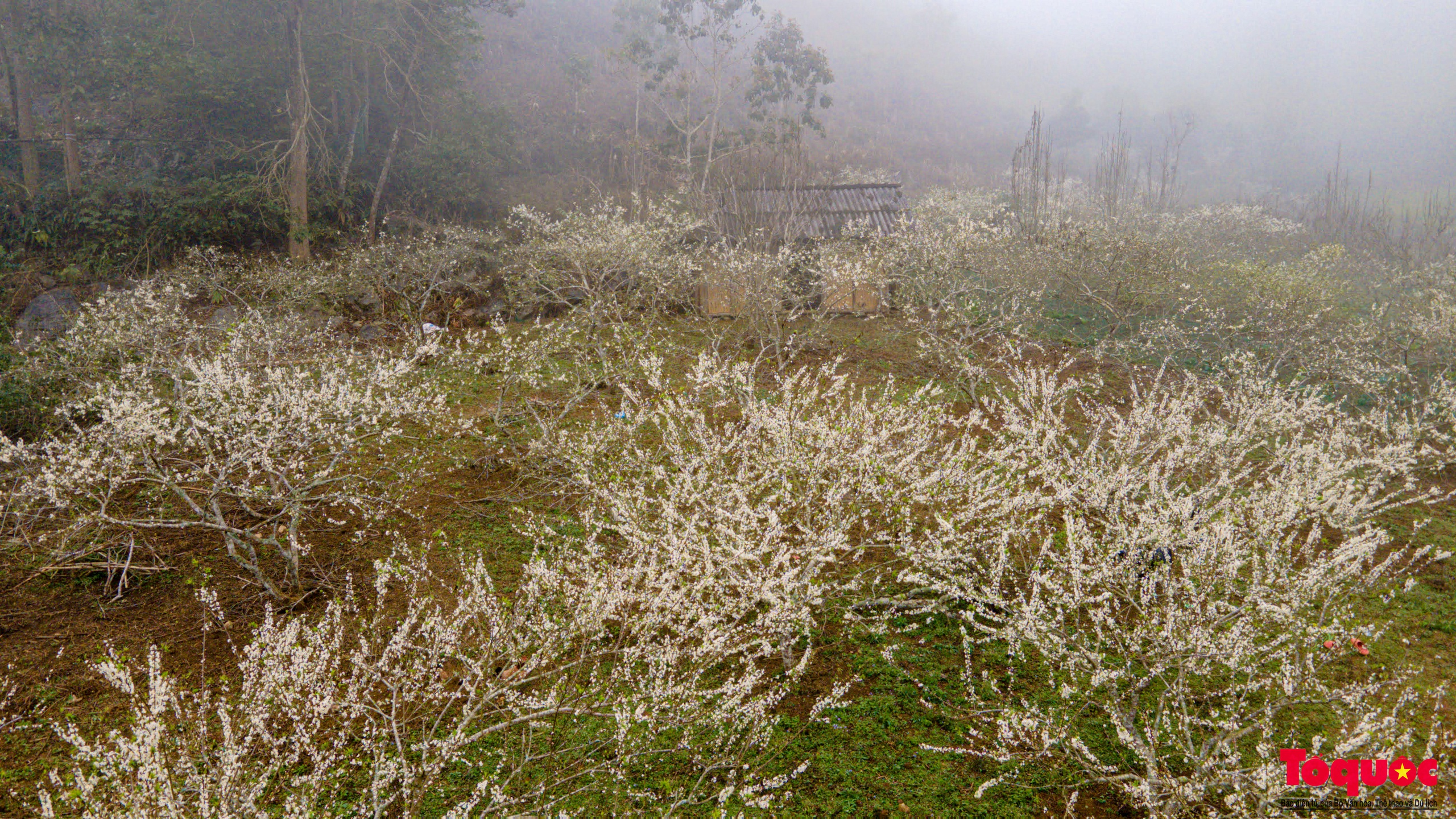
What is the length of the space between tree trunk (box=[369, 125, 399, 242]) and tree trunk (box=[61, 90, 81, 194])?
595 cm

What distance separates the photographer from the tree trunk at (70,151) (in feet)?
50.5

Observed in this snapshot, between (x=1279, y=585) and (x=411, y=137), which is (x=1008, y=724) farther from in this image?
(x=411, y=137)

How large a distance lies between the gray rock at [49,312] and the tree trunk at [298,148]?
4192 millimetres

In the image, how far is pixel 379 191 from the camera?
61.0 ft

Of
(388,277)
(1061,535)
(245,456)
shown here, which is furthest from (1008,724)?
(388,277)

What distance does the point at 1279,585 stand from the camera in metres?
5.30

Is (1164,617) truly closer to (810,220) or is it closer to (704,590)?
(704,590)

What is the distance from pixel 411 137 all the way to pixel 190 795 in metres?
21.9

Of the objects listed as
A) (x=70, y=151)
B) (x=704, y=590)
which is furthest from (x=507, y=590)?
(x=70, y=151)

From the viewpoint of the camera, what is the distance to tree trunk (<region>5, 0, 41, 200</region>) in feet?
50.4

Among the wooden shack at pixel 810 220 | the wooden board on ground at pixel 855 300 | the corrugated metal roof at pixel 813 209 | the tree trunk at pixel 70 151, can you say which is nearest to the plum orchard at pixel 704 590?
the wooden shack at pixel 810 220

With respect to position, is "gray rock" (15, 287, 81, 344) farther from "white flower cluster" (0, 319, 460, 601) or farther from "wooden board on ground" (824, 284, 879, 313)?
"wooden board on ground" (824, 284, 879, 313)

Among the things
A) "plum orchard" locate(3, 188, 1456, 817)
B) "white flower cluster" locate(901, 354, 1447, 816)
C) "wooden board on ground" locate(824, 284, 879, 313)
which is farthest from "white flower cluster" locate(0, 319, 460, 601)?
"wooden board on ground" locate(824, 284, 879, 313)

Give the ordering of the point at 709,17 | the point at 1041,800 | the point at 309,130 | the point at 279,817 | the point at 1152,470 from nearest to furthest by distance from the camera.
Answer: the point at 279,817 < the point at 1041,800 < the point at 1152,470 < the point at 309,130 < the point at 709,17
